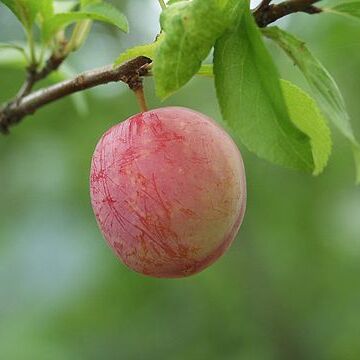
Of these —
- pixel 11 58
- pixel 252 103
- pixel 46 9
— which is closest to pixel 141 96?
pixel 252 103

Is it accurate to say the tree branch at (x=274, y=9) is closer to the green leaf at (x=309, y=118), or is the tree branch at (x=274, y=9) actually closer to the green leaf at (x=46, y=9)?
the green leaf at (x=309, y=118)

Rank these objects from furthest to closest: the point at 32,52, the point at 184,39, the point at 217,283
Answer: the point at 217,283, the point at 32,52, the point at 184,39

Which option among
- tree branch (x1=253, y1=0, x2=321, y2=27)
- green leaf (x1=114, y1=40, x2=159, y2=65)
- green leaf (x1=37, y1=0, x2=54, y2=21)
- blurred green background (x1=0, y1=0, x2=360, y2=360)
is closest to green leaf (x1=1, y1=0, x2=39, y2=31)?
green leaf (x1=37, y1=0, x2=54, y2=21)

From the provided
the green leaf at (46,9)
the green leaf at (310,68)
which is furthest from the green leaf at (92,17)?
the green leaf at (310,68)

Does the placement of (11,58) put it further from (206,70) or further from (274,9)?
(274,9)

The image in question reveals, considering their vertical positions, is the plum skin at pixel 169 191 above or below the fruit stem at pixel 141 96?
below

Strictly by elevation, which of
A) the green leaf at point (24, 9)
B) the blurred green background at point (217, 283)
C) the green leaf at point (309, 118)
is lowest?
the blurred green background at point (217, 283)
